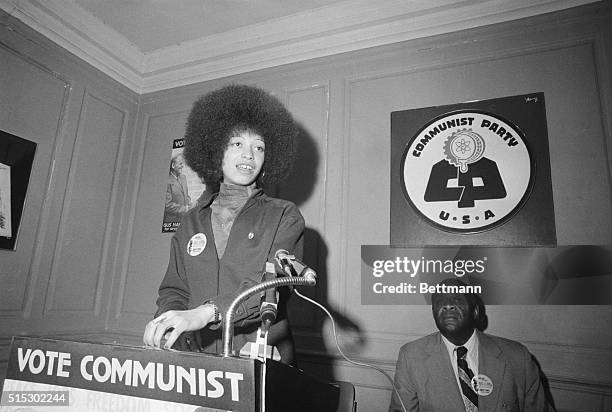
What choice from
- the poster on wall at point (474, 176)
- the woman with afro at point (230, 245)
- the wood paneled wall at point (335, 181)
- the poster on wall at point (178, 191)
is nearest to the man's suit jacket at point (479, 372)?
the wood paneled wall at point (335, 181)

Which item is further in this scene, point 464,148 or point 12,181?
point 12,181

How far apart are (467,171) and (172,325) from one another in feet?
5.75

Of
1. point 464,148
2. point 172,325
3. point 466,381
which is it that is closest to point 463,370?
point 466,381

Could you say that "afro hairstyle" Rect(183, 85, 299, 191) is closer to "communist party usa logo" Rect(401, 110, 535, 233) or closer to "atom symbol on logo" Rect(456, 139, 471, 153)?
"communist party usa logo" Rect(401, 110, 535, 233)

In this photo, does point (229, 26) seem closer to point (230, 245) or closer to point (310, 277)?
point (230, 245)

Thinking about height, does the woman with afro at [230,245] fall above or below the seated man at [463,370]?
above

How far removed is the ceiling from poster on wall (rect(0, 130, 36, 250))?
0.76 metres

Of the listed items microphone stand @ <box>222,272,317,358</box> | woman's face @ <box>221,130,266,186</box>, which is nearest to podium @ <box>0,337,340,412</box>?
microphone stand @ <box>222,272,317,358</box>

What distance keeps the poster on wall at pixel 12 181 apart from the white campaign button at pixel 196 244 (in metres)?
1.51

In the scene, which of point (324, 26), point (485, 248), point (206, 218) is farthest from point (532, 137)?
point (206, 218)

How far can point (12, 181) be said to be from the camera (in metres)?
2.41

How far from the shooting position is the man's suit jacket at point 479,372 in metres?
1.72

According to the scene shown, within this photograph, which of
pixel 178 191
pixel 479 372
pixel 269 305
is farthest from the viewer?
pixel 178 191

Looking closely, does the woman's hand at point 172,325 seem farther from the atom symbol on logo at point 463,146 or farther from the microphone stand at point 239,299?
the atom symbol on logo at point 463,146
